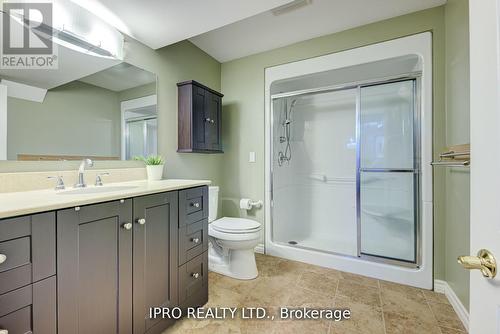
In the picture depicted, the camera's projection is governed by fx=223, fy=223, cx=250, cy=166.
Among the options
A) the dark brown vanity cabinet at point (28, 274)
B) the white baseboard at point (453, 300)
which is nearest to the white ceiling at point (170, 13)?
the dark brown vanity cabinet at point (28, 274)

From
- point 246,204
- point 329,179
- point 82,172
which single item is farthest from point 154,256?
point 329,179

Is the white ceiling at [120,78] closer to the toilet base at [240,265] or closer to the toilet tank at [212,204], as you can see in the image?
the toilet tank at [212,204]

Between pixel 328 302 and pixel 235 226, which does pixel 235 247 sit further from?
pixel 328 302

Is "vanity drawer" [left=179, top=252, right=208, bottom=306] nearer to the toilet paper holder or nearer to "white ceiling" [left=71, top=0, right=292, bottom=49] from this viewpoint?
the toilet paper holder

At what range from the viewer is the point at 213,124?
2395 millimetres


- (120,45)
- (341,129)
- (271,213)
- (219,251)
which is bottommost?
(219,251)

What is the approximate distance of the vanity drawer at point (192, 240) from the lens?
1.41 meters

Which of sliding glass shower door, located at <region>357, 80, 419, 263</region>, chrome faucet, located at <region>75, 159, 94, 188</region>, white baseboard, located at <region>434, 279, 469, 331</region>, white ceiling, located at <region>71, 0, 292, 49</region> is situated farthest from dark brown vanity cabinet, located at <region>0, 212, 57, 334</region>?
sliding glass shower door, located at <region>357, 80, 419, 263</region>

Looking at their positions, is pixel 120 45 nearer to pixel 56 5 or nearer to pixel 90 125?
pixel 56 5

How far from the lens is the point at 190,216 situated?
1479 mm

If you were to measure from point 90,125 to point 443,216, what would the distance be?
2.75 meters

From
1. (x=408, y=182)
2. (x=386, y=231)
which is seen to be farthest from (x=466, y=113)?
(x=386, y=231)

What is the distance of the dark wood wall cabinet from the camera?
2.11 metres

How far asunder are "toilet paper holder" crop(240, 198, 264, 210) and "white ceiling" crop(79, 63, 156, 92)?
152 centimetres
